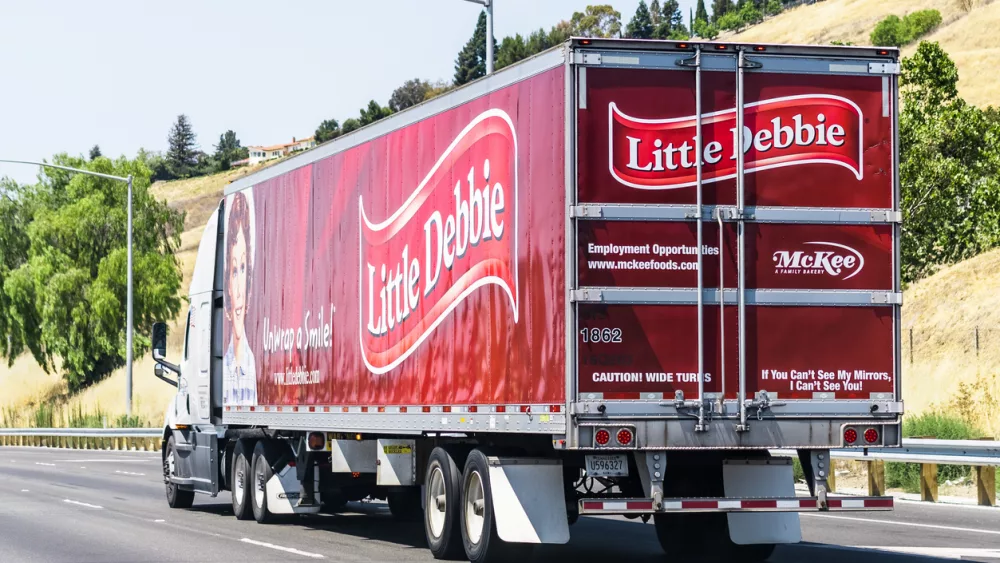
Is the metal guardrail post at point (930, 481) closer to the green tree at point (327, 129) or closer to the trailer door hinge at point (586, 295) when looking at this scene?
the trailer door hinge at point (586, 295)

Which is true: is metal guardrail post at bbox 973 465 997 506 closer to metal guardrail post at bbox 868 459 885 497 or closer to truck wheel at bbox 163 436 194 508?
metal guardrail post at bbox 868 459 885 497

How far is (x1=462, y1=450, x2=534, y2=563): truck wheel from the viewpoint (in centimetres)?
1262

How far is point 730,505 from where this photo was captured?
11.9 meters

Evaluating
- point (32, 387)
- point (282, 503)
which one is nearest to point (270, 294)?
point (282, 503)

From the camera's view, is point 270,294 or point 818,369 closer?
point 818,369

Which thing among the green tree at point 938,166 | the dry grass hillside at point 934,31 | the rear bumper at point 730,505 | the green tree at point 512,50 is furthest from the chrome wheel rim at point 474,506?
the green tree at point 512,50

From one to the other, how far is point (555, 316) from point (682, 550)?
357 centimetres

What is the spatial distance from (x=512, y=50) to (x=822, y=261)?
159372 millimetres

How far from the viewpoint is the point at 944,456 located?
20406mm

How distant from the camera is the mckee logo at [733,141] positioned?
11.8 metres

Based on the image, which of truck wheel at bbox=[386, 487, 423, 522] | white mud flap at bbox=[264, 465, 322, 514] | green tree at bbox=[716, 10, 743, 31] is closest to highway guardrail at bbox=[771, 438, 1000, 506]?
truck wheel at bbox=[386, 487, 423, 522]

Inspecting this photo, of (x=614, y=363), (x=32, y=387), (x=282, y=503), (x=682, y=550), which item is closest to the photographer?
(x=614, y=363)

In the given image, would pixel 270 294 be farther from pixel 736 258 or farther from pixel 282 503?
pixel 736 258

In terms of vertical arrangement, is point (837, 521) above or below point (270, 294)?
below
